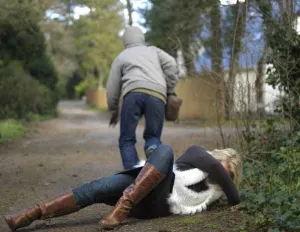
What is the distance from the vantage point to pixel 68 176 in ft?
24.6

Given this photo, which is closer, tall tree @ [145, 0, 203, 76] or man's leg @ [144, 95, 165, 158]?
Result: man's leg @ [144, 95, 165, 158]

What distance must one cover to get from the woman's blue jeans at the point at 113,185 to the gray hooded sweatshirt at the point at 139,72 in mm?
1976

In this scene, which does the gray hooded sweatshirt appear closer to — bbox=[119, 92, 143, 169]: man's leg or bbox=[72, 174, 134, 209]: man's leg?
bbox=[119, 92, 143, 169]: man's leg

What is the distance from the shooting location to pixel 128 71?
646 cm

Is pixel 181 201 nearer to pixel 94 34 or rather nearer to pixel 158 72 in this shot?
pixel 158 72

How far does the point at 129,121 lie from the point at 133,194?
7.27 ft

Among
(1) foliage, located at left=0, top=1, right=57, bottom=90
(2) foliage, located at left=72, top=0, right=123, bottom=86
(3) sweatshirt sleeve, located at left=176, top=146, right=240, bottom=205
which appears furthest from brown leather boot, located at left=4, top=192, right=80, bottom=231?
(2) foliage, located at left=72, top=0, right=123, bottom=86

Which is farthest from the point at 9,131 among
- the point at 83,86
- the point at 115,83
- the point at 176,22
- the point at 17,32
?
the point at 83,86

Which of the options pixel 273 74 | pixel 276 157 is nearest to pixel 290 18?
pixel 273 74

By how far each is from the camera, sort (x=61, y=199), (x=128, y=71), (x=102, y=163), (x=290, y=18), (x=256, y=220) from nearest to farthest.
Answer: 1. (x=256, y=220)
2. (x=61, y=199)
3. (x=128, y=71)
4. (x=290, y=18)
5. (x=102, y=163)

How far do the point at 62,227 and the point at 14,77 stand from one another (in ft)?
42.5

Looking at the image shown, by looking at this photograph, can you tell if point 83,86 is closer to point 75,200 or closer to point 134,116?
point 134,116

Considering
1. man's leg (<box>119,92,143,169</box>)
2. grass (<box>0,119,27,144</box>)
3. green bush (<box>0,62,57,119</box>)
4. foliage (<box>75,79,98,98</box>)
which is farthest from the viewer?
foliage (<box>75,79,98,98</box>)

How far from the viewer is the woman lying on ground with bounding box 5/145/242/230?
14.0 feet
